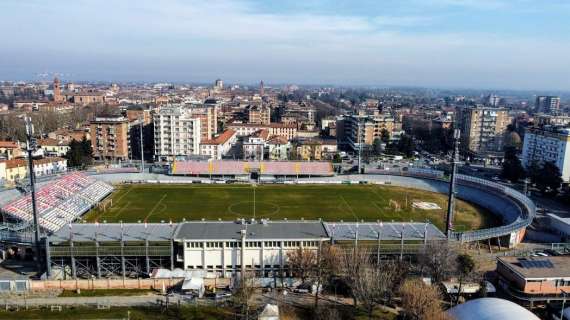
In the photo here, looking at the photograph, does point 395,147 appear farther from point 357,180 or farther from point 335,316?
point 335,316

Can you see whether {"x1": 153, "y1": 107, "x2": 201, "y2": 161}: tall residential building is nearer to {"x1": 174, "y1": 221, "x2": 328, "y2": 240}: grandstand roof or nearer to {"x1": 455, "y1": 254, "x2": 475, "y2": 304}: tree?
{"x1": 174, "y1": 221, "x2": 328, "y2": 240}: grandstand roof

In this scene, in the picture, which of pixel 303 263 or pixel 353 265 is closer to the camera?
pixel 353 265

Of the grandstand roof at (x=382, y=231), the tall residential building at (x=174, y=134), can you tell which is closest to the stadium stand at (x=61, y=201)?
the tall residential building at (x=174, y=134)

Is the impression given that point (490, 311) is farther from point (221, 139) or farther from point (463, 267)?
point (221, 139)

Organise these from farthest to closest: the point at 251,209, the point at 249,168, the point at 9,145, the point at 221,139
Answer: the point at 221,139, the point at 9,145, the point at 249,168, the point at 251,209

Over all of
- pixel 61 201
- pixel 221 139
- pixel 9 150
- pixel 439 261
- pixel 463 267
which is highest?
pixel 221 139

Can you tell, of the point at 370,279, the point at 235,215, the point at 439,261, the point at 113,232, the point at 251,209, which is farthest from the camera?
the point at 251,209

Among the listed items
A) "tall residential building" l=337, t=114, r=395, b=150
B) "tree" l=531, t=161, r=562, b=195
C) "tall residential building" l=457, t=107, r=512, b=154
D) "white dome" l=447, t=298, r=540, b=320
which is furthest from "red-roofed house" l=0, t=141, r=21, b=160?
"tall residential building" l=457, t=107, r=512, b=154

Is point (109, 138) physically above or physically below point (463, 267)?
above

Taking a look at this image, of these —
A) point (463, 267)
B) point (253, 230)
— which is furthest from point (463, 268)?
point (253, 230)
